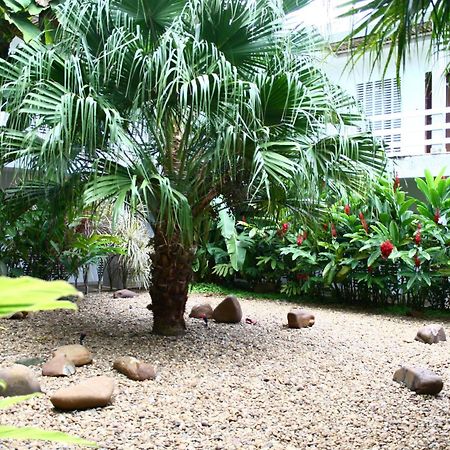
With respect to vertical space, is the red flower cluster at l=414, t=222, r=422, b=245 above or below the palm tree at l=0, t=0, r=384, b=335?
below

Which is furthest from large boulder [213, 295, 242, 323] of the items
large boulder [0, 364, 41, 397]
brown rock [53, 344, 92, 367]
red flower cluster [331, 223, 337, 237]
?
large boulder [0, 364, 41, 397]

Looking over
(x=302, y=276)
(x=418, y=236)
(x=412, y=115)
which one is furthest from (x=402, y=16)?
(x=412, y=115)

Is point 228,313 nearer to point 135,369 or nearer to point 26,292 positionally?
point 135,369

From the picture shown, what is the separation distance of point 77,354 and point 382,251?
453 cm

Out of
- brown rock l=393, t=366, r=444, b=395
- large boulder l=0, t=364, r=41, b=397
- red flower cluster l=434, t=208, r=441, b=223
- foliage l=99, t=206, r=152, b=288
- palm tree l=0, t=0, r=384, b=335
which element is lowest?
brown rock l=393, t=366, r=444, b=395

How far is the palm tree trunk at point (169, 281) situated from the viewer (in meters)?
4.95

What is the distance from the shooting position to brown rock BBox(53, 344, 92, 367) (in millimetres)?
4020

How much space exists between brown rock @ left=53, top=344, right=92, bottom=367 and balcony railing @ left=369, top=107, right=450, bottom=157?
6.89 metres

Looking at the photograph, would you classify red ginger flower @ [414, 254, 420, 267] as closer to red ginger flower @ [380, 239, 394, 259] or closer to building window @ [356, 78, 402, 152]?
red ginger flower @ [380, 239, 394, 259]

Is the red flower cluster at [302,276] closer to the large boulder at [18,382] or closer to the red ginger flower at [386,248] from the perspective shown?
the red ginger flower at [386,248]

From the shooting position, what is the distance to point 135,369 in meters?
3.84

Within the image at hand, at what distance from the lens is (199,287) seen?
9852 millimetres

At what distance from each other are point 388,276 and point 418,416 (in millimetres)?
4550

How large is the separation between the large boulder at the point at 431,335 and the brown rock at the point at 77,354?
11.4 feet
